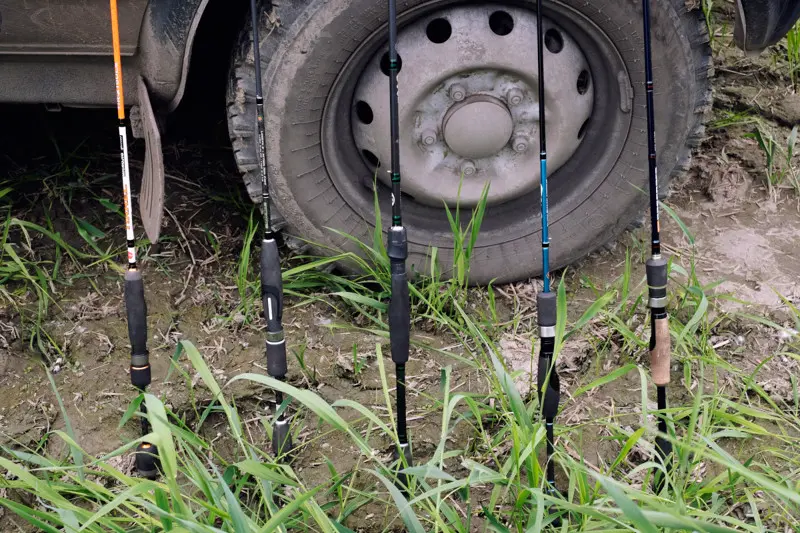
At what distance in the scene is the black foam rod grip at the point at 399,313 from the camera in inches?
66.2

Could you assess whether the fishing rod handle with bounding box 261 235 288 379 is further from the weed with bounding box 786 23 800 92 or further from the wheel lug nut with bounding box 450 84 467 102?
the weed with bounding box 786 23 800 92

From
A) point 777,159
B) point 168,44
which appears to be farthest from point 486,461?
point 777,159

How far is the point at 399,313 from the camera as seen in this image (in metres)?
1.70

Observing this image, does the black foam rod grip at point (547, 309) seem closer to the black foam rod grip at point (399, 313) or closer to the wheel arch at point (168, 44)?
the black foam rod grip at point (399, 313)

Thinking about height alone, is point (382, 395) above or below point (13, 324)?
below

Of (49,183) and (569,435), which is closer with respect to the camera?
(569,435)

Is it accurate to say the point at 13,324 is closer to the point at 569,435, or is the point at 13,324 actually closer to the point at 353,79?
the point at 353,79

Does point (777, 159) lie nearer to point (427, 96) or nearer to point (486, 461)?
point (427, 96)

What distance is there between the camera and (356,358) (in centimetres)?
220

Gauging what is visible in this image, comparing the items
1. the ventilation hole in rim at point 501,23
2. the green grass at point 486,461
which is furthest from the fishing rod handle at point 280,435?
the ventilation hole in rim at point 501,23

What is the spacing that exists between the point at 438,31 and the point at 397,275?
885 mm

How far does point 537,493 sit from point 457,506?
40 cm

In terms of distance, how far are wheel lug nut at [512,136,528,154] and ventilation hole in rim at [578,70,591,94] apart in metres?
0.21

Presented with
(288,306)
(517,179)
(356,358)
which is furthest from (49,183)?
(517,179)
